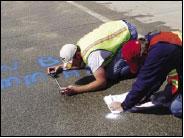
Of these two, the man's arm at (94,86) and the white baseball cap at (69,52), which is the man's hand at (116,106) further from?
the white baseball cap at (69,52)

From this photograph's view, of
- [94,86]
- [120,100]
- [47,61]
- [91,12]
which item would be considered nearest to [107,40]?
[94,86]

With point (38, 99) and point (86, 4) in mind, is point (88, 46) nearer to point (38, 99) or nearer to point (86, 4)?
point (38, 99)

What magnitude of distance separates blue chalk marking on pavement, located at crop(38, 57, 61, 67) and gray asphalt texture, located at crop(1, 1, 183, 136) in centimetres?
8

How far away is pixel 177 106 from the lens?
338 centimetres

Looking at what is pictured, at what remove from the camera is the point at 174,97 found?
11.6 ft

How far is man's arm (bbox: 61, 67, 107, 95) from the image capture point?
13.2 feet

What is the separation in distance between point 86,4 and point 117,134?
6.75 meters

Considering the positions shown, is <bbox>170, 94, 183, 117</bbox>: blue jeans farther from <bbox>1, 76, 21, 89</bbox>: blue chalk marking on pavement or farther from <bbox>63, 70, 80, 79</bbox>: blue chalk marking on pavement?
<bbox>1, 76, 21, 89</bbox>: blue chalk marking on pavement

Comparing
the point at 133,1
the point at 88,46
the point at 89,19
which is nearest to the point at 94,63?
the point at 88,46

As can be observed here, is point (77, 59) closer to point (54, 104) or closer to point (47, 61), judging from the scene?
point (54, 104)

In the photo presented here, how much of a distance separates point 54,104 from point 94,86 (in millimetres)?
640

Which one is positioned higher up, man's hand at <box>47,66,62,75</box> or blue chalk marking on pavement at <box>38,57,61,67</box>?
man's hand at <box>47,66,62,75</box>

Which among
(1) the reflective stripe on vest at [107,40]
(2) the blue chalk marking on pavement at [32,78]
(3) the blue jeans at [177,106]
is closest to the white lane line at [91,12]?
(2) the blue chalk marking on pavement at [32,78]

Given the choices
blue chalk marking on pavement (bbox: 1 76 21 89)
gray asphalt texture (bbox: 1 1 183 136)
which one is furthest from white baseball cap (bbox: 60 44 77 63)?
blue chalk marking on pavement (bbox: 1 76 21 89)
